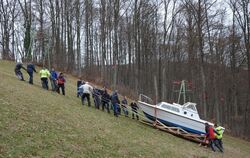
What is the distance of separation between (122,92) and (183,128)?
57.3ft

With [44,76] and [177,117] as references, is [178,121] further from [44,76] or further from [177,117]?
[44,76]

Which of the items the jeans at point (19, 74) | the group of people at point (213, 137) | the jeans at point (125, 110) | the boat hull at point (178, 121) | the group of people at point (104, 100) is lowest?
the group of people at point (213, 137)

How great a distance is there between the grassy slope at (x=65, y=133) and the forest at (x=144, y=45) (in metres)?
20.9

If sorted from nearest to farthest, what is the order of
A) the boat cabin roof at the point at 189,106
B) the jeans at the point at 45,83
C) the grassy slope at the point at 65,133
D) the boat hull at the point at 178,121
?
the grassy slope at the point at 65,133
the boat hull at the point at 178,121
the jeans at the point at 45,83
the boat cabin roof at the point at 189,106

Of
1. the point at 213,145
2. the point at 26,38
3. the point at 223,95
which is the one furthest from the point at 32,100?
the point at 223,95

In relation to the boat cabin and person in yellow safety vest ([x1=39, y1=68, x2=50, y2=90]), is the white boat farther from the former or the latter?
person in yellow safety vest ([x1=39, y1=68, x2=50, y2=90])

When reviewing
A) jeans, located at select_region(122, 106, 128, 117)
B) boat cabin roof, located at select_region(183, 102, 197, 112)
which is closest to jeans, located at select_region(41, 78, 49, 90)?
jeans, located at select_region(122, 106, 128, 117)

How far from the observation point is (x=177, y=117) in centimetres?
2673

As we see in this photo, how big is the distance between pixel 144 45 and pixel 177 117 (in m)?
26.7

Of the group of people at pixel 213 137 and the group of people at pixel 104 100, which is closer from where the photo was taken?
the group of people at pixel 213 137

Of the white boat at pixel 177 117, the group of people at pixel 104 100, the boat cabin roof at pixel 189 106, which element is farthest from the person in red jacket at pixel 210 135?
the group of people at pixel 104 100

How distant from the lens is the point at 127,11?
167ft

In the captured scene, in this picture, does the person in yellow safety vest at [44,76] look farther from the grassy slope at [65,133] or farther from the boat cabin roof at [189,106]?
the boat cabin roof at [189,106]

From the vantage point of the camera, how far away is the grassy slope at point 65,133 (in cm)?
1329
